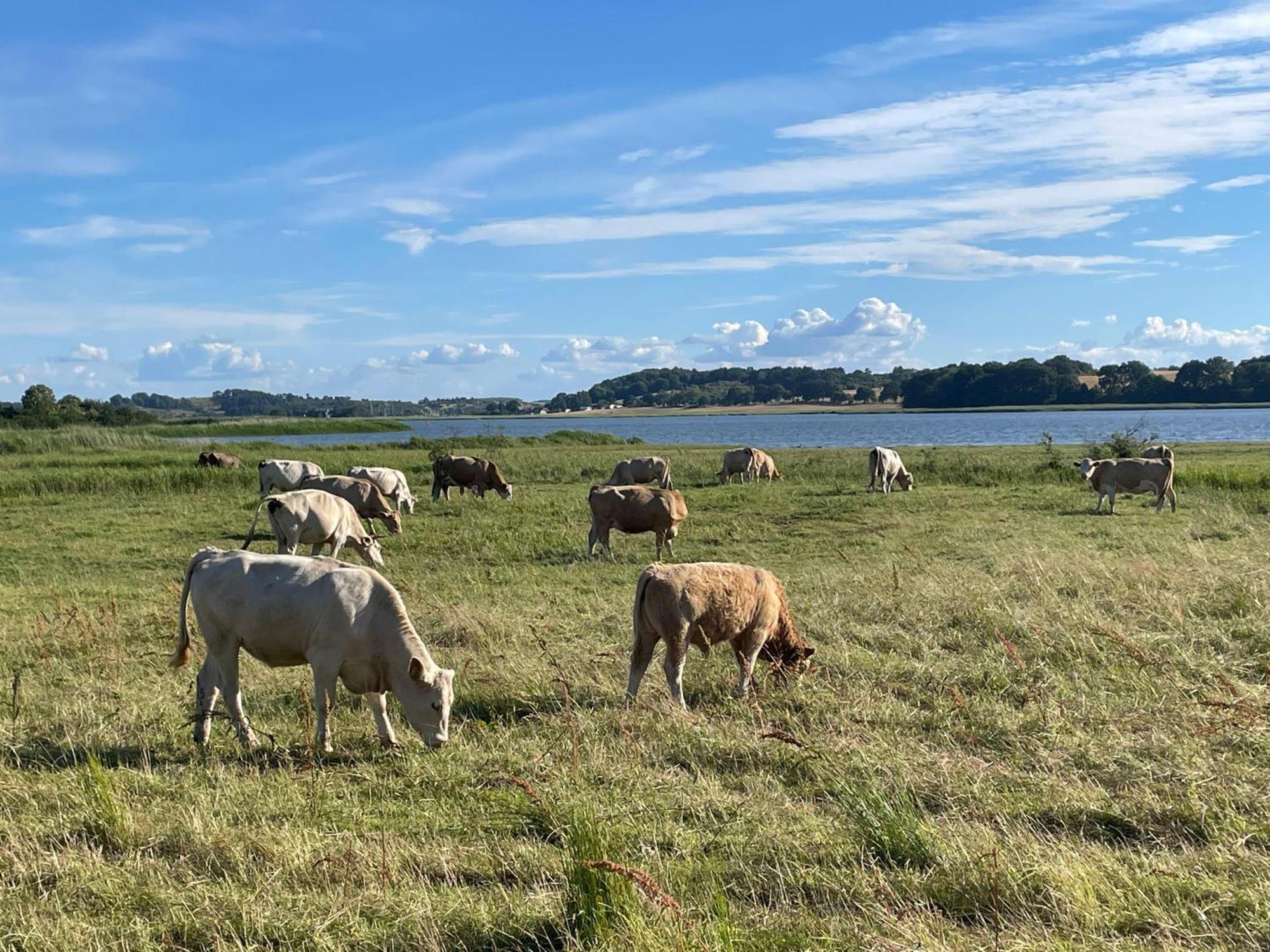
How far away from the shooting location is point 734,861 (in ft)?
15.9

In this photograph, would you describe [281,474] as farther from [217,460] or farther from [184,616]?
[184,616]

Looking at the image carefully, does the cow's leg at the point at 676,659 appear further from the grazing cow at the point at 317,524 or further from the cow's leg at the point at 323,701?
the grazing cow at the point at 317,524

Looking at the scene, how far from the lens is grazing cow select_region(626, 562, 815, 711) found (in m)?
7.92

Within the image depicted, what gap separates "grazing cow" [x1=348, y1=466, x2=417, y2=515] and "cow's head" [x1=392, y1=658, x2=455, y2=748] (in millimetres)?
18695

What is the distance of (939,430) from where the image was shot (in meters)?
89.3

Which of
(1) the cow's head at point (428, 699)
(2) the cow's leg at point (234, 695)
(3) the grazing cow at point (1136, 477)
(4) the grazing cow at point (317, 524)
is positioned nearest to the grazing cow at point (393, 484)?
(4) the grazing cow at point (317, 524)

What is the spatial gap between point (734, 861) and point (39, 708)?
19.6 feet

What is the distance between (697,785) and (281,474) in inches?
892

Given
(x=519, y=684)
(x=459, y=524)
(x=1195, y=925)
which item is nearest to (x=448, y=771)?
(x=519, y=684)

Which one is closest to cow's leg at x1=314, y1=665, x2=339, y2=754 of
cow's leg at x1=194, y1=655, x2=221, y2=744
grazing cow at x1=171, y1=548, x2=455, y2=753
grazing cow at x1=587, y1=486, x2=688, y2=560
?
grazing cow at x1=171, y1=548, x2=455, y2=753

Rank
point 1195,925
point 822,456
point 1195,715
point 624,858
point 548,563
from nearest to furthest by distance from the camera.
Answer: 1. point 1195,925
2. point 624,858
3. point 1195,715
4. point 548,563
5. point 822,456

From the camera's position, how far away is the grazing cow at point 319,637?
6895mm

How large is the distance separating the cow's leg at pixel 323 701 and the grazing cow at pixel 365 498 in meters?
14.0

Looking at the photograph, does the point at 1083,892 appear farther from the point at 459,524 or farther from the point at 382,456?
the point at 382,456
